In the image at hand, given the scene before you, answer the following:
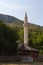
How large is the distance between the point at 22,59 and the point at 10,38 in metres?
5.57

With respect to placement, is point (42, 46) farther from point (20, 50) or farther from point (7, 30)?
point (7, 30)

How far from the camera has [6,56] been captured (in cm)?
4847

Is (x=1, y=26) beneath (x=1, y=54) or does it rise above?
above

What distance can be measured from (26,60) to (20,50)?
8.73 meters

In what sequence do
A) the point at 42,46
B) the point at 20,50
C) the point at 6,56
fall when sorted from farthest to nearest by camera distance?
the point at 42,46
the point at 20,50
the point at 6,56

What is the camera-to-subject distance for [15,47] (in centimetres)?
5088

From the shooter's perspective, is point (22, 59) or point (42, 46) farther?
point (42, 46)

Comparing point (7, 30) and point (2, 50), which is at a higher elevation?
point (7, 30)

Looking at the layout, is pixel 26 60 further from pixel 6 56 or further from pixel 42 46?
pixel 42 46

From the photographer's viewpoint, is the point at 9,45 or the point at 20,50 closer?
the point at 9,45

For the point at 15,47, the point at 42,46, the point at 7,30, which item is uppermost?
the point at 7,30

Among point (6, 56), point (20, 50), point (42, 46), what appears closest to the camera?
point (6, 56)

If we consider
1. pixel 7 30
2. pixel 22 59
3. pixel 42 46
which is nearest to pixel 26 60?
pixel 22 59

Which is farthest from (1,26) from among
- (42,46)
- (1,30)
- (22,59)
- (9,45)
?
(42,46)
